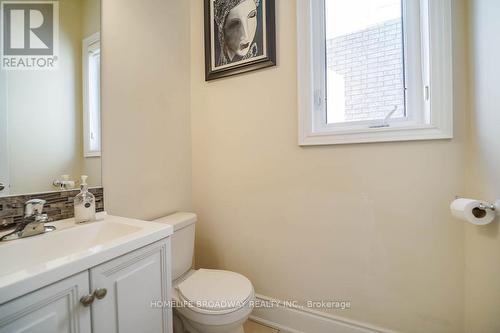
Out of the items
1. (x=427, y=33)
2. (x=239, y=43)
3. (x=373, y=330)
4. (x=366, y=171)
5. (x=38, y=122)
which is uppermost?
(x=239, y=43)


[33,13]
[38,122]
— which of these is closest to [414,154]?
[38,122]

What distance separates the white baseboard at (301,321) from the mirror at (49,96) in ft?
4.22

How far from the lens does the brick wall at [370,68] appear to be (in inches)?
46.1

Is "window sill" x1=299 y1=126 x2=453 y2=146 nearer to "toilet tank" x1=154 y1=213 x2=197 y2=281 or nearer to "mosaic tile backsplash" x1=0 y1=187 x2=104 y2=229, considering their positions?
"toilet tank" x1=154 y1=213 x2=197 y2=281

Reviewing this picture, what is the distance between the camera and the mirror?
2.90 feet

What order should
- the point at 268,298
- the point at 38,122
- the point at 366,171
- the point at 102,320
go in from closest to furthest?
the point at 102,320 < the point at 38,122 < the point at 366,171 < the point at 268,298

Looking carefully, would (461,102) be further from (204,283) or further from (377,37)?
(204,283)

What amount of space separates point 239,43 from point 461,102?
125 centimetres

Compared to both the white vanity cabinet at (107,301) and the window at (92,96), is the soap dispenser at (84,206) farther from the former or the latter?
the white vanity cabinet at (107,301)

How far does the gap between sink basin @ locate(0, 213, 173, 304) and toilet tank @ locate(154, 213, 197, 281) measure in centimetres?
34

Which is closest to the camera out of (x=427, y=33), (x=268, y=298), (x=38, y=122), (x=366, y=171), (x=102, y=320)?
(x=102, y=320)

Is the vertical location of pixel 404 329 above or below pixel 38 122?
below

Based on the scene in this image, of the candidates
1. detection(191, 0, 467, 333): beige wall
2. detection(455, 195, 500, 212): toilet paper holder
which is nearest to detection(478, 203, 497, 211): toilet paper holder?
detection(455, 195, 500, 212): toilet paper holder

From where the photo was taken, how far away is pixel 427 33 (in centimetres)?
105
